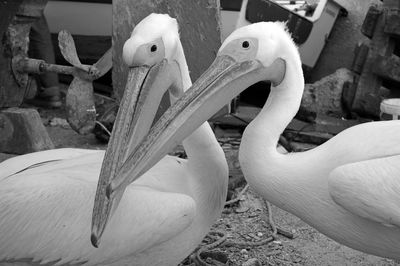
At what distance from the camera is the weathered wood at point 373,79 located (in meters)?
5.20

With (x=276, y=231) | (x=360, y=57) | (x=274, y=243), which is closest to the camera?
(x=274, y=243)

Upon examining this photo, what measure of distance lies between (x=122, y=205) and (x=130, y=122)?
312 millimetres

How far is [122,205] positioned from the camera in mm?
2146

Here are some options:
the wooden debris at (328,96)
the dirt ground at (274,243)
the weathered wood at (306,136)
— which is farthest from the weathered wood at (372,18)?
the dirt ground at (274,243)

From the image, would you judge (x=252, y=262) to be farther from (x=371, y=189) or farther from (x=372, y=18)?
(x=372, y=18)

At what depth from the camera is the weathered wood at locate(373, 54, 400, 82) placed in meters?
5.11

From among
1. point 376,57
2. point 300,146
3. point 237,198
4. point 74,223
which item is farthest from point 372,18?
point 74,223

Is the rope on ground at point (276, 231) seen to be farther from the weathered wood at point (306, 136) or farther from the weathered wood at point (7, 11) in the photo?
the weathered wood at point (7, 11)

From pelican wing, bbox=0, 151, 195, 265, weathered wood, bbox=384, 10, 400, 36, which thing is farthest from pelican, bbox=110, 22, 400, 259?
weathered wood, bbox=384, 10, 400, 36

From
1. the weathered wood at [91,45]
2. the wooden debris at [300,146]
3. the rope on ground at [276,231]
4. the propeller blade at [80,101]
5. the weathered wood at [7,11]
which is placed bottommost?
the weathered wood at [91,45]

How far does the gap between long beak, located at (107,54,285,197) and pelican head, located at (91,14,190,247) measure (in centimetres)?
7

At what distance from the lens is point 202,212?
239cm

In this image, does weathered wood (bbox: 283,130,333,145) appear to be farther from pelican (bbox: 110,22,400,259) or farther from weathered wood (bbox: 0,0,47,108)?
pelican (bbox: 110,22,400,259)

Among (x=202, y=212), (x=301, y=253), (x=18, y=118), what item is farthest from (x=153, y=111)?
(x=18, y=118)
